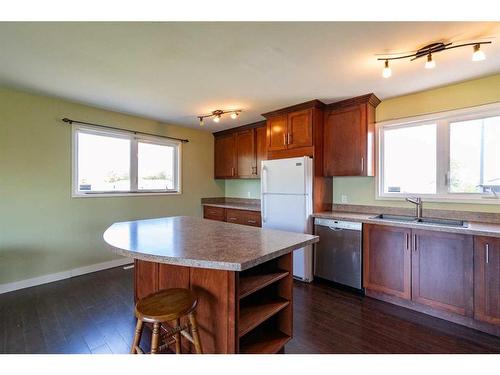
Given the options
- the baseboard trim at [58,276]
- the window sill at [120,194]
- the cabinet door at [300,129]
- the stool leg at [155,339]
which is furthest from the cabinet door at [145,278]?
the cabinet door at [300,129]

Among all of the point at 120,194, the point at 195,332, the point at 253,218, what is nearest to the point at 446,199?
the point at 253,218

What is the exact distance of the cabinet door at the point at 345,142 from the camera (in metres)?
2.97

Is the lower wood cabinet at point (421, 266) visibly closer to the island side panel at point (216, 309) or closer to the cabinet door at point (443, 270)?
the cabinet door at point (443, 270)

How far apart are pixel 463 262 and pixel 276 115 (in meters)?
2.71

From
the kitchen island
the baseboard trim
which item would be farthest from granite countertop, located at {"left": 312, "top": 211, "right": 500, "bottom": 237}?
the baseboard trim

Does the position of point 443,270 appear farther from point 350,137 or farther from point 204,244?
point 204,244

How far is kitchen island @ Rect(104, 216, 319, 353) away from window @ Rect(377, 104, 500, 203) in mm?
1992

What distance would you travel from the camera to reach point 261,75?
2.35m

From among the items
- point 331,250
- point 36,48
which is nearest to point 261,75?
point 36,48

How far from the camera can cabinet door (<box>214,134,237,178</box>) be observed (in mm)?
4607

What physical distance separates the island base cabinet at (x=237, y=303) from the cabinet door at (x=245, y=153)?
8.76 feet

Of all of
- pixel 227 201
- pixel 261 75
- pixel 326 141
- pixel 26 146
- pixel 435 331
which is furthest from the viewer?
pixel 227 201

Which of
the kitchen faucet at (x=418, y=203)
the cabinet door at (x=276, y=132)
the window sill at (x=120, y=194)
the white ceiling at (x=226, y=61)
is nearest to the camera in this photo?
the white ceiling at (x=226, y=61)

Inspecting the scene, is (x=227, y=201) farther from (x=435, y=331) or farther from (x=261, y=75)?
(x=435, y=331)
